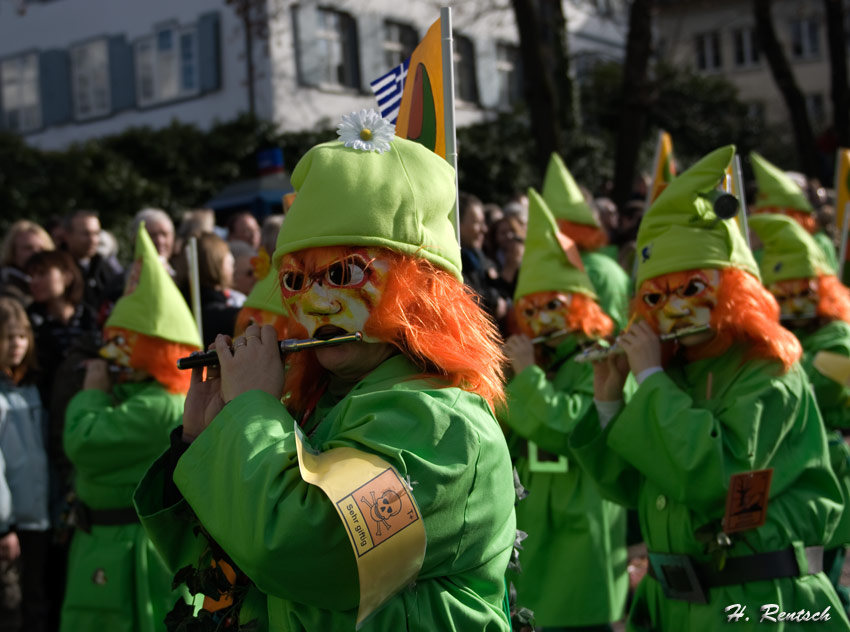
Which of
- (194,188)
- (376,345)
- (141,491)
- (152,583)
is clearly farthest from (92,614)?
(194,188)

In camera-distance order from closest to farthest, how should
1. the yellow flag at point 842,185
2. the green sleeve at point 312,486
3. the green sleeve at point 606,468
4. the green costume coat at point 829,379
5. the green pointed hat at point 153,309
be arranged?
the green sleeve at point 312,486 < the green sleeve at point 606,468 < the green pointed hat at point 153,309 < the green costume coat at point 829,379 < the yellow flag at point 842,185

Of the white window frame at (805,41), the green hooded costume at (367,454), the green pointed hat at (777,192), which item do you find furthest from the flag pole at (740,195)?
the white window frame at (805,41)

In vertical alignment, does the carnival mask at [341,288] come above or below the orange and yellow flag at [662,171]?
below

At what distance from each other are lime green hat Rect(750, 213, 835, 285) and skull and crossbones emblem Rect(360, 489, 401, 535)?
12.5ft

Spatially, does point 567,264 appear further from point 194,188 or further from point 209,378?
point 194,188

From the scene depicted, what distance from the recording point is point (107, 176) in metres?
13.7

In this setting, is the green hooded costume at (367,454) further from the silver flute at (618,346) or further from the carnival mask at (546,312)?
the carnival mask at (546,312)

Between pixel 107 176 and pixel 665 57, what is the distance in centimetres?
1443

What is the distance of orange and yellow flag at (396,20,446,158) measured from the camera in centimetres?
284

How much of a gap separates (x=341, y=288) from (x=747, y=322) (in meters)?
1.78

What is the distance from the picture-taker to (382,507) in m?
1.90

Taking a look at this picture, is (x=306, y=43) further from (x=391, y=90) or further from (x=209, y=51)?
(x=391, y=90)

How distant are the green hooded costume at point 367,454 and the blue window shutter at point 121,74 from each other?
1692cm

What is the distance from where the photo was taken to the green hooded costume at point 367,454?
190 cm
